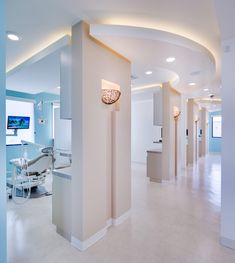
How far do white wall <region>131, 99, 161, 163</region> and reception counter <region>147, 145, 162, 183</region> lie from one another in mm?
2229

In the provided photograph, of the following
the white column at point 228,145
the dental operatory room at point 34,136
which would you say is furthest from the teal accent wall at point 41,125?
the white column at point 228,145

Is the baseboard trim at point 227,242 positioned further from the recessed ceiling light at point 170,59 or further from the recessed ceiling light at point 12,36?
the recessed ceiling light at point 12,36

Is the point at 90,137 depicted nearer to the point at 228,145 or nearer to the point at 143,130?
the point at 228,145

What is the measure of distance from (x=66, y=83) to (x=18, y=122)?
3999 millimetres

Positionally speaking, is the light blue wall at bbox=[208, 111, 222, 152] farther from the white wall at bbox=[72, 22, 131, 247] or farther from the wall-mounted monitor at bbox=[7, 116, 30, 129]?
the white wall at bbox=[72, 22, 131, 247]

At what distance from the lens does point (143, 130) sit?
7641mm

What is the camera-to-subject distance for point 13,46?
9.58 feet

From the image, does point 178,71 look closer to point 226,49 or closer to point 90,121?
point 226,49

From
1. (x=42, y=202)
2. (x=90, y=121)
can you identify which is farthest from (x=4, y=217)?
(x=42, y=202)

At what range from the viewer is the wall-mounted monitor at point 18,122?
5.39 m

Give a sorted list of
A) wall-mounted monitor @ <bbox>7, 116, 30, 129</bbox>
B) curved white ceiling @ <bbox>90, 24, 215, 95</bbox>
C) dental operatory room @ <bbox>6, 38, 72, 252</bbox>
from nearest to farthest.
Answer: curved white ceiling @ <bbox>90, 24, 215, 95</bbox>
dental operatory room @ <bbox>6, 38, 72, 252</bbox>
wall-mounted monitor @ <bbox>7, 116, 30, 129</bbox>

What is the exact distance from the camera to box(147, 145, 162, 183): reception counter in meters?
4.90

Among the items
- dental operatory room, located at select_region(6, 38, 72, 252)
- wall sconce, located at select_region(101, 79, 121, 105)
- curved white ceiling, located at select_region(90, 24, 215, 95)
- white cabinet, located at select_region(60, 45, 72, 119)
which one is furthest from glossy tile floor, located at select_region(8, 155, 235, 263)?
curved white ceiling, located at select_region(90, 24, 215, 95)

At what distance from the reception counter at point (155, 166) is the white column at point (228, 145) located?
2610mm
